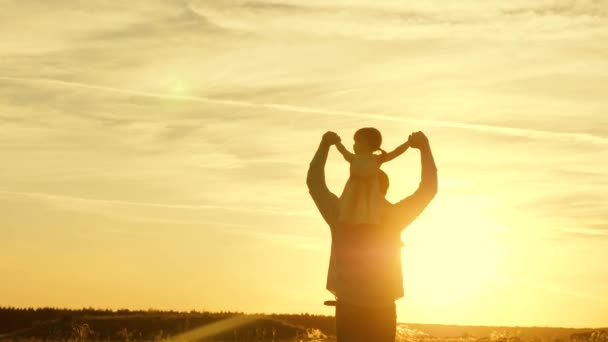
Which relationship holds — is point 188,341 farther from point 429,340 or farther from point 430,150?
point 430,150

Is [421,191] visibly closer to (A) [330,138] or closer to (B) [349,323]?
(A) [330,138]

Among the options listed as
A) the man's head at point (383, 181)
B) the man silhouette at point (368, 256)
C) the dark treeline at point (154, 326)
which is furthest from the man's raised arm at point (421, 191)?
the dark treeline at point (154, 326)

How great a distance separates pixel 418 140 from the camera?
35.7 ft

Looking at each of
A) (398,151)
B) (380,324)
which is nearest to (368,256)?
(380,324)

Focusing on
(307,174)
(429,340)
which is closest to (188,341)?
(429,340)

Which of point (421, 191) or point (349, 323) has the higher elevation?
point (421, 191)

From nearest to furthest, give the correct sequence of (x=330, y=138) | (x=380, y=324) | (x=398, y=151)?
(x=380, y=324), (x=398, y=151), (x=330, y=138)

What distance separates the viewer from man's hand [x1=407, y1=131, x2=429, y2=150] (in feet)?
35.7

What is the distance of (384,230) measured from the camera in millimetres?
10930

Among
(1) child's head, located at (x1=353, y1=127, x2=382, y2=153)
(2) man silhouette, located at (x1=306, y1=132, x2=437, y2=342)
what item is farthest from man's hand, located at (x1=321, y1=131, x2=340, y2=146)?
(1) child's head, located at (x1=353, y1=127, x2=382, y2=153)

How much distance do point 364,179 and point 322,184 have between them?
0.43m

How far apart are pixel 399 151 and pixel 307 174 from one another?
0.98m

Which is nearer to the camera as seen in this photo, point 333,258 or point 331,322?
point 333,258

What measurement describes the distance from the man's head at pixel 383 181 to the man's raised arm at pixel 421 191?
240 millimetres
